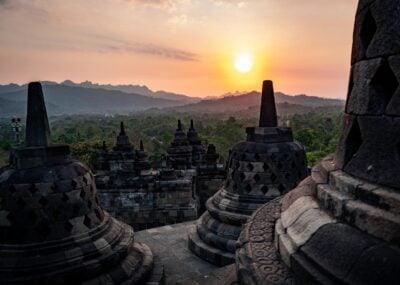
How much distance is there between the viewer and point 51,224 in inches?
181

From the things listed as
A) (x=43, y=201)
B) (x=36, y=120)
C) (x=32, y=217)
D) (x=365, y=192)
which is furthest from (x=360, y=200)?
(x=36, y=120)

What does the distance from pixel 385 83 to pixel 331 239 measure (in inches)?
41.0

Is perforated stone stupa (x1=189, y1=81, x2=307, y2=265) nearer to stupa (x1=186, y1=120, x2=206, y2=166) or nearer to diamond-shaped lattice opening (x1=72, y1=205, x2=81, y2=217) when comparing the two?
diamond-shaped lattice opening (x1=72, y1=205, x2=81, y2=217)

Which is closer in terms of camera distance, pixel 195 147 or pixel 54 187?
pixel 54 187

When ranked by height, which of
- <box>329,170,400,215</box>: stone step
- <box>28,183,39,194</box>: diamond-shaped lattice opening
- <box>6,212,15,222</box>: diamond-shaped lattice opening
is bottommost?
<box>6,212,15,222</box>: diamond-shaped lattice opening

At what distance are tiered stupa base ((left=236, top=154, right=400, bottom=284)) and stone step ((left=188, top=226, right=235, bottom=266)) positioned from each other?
4.31 metres

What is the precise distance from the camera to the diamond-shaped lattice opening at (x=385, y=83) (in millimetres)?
2008

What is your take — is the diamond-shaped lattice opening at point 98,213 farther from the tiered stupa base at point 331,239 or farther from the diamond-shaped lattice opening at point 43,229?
the tiered stupa base at point 331,239

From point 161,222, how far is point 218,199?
5.15m

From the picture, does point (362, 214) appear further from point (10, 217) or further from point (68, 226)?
point (10, 217)

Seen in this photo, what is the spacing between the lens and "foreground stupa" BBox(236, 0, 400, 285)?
70.4 inches

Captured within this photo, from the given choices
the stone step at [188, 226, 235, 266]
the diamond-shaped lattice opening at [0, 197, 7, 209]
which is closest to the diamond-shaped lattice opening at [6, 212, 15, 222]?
the diamond-shaped lattice opening at [0, 197, 7, 209]

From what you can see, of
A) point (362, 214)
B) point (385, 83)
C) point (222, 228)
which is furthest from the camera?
point (222, 228)

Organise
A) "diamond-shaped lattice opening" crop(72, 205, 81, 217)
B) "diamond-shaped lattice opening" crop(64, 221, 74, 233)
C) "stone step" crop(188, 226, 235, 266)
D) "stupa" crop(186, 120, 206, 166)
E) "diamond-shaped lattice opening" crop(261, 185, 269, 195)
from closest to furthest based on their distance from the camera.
Result: "diamond-shaped lattice opening" crop(64, 221, 74, 233), "diamond-shaped lattice opening" crop(72, 205, 81, 217), "stone step" crop(188, 226, 235, 266), "diamond-shaped lattice opening" crop(261, 185, 269, 195), "stupa" crop(186, 120, 206, 166)
